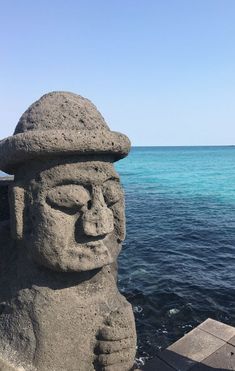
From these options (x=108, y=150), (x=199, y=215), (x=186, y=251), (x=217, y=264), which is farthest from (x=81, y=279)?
(x=199, y=215)

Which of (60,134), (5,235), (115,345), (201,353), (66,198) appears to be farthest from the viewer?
(201,353)

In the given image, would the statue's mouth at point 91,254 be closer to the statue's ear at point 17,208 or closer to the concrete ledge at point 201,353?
the statue's ear at point 17,208

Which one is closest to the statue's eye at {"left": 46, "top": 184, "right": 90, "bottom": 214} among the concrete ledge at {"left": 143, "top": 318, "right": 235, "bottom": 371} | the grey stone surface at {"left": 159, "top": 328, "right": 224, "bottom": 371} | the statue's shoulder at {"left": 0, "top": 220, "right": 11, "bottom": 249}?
the statue's shoulder at {"left": 0, "top": 220, "right": 11, "bottom": 249}

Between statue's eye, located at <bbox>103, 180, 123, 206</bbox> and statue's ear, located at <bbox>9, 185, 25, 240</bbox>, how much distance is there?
1.90 ft

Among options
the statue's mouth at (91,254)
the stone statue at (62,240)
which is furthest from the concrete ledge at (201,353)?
the statue's mouth at (91,254)

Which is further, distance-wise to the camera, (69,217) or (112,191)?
(112,191)

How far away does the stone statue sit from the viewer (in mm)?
2660

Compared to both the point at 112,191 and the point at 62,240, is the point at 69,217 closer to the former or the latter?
the point at 62,240

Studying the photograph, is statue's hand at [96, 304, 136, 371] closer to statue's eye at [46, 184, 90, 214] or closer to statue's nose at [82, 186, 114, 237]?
statue's nose at [82, 186, 114, 237]

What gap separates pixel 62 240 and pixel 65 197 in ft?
0.94

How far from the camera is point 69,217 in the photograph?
108 inches

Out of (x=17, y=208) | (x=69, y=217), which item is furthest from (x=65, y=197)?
(x=17, y=208)

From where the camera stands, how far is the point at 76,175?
2.71 m

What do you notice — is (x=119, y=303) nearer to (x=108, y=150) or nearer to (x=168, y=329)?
(x=108, y=150)
